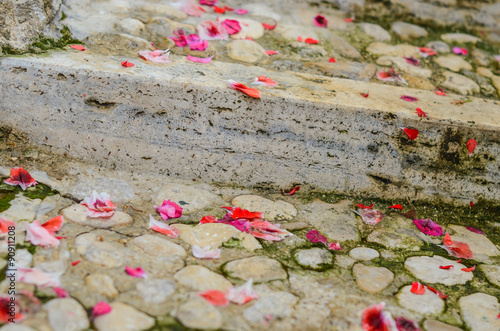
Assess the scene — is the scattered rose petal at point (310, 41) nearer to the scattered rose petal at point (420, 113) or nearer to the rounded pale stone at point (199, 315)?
the scattered rose petal at point (420, 113)

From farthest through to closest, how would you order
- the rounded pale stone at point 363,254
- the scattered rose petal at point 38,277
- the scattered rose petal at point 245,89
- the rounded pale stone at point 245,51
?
the rounded pale stone at point 245,51, the scattered rose petal at point 245,89, the rounded pale stone at point 363,254, the scattered rose petal at point 38,277

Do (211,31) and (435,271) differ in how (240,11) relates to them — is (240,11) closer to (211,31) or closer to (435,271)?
(211,31)

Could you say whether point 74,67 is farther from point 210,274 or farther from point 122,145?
point 210,274

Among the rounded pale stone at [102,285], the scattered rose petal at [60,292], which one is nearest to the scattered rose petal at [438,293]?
the rounded pale stone at [102,285]

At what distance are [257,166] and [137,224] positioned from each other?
0.66 metres

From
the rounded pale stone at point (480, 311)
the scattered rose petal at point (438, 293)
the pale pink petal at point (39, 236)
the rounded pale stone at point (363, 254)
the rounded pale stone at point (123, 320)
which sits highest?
the pale pink petal at point (39, 236)

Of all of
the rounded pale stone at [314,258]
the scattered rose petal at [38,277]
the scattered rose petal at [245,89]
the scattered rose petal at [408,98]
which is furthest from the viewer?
the scattered rose petal at [408,98]

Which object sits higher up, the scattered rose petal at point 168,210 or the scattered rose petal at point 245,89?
the scattered rose petal at point 245,89

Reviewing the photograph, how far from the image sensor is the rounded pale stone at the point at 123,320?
1.26m

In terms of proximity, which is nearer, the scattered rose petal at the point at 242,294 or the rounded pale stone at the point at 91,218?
the scattered rose petal at the point at 242,294

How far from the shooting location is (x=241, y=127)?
6.77ft

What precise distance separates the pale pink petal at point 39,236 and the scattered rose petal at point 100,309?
14.5 inches

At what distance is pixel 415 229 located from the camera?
2.08 m

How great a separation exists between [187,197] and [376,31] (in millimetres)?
1875
